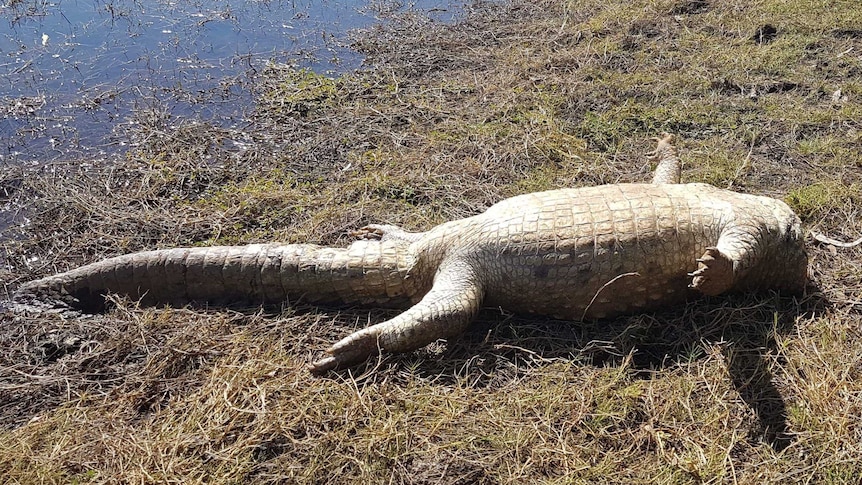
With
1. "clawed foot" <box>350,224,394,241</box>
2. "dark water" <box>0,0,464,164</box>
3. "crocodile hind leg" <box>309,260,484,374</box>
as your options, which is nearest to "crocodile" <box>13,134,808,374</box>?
"crocodile hind leg" <box>309,260,484,374</box>

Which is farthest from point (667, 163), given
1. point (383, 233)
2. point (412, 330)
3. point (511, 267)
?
point (412, 330)

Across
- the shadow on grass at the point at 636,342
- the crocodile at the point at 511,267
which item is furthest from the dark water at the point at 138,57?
the shadow on grass at the point at 636,342

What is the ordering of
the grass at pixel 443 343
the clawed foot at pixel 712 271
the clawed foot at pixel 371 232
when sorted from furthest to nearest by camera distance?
the clawed foot at pixel 371 232, the clawed foot at pixel 712 271, the grass at pixel 443 343

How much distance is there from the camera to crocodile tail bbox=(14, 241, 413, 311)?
4.15 meters

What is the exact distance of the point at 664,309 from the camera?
397 cm

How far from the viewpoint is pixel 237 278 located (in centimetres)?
424

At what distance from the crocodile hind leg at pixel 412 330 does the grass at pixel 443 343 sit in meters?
0.11

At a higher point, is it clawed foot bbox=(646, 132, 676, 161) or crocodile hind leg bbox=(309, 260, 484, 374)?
clawed foot bbox=(646, 132, 676, 161)

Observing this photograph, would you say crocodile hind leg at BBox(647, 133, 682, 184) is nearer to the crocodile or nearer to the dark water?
the crocodile

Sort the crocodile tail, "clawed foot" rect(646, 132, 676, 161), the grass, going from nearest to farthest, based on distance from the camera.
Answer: the grass
the crocodile tail
"clawed foot" rect(646, 132, 676, 161)

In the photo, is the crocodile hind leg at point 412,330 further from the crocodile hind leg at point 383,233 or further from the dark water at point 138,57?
the dark water at point 138,57

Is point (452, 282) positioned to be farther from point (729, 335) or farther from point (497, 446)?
point (729, 335)

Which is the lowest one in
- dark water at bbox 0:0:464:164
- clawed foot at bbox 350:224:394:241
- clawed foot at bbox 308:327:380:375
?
clawed foot at bbox 308:327:380:375

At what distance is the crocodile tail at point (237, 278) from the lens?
4.15 meters
